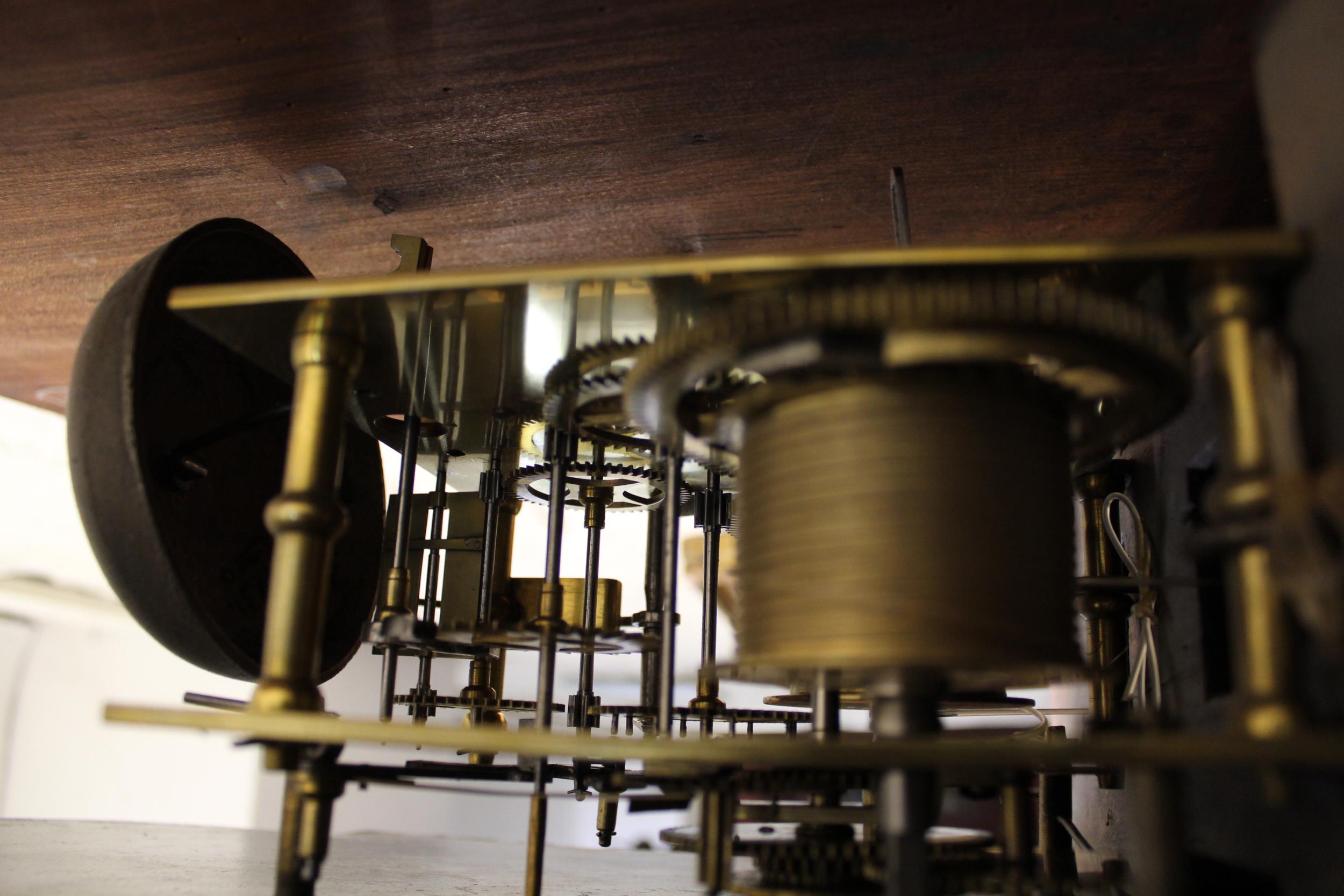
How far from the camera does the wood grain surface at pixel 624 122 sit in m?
1.24

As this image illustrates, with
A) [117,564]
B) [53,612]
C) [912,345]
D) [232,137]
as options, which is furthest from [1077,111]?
[53,612]

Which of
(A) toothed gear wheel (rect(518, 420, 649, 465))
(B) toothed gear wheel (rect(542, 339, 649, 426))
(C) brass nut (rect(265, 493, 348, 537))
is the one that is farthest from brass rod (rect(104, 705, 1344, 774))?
(A) toothed gear wheel (rect(518, 420, 649, 465))

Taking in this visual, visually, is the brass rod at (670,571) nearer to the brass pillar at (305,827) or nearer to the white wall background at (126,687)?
the brass pillar at (305,827)

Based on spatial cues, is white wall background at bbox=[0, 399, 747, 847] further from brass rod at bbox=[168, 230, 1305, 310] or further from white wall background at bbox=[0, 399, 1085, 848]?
brass rod at bbox=[168, 230, 1305, 310]

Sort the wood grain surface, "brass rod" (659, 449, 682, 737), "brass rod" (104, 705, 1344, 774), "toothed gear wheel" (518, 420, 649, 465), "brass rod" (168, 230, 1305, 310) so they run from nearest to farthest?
"brass rod" (104, 705, 1344, 774)
"brass rod" (168, 230, 1305, 310)
"brass rod" (659, 449, 682, 737)
the wood grain surface
"toothed gear wheel" (518, 420, 649, 465)

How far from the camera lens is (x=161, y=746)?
4020mm

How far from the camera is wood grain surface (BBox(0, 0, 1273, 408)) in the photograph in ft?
4.06

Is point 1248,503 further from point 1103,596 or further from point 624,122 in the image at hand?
point 624,122

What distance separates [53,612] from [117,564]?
2.82 m

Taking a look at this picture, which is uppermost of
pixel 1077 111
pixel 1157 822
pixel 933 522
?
pixel 1077 111

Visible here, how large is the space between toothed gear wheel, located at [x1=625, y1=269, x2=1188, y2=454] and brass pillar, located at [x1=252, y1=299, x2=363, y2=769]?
11.6 inches

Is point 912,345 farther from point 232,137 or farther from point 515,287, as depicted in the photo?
point 232,137

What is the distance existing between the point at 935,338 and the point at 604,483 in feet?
2.75

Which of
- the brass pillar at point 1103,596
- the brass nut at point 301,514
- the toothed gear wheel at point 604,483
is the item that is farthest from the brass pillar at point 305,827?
the brass pillar at point 1103,596
